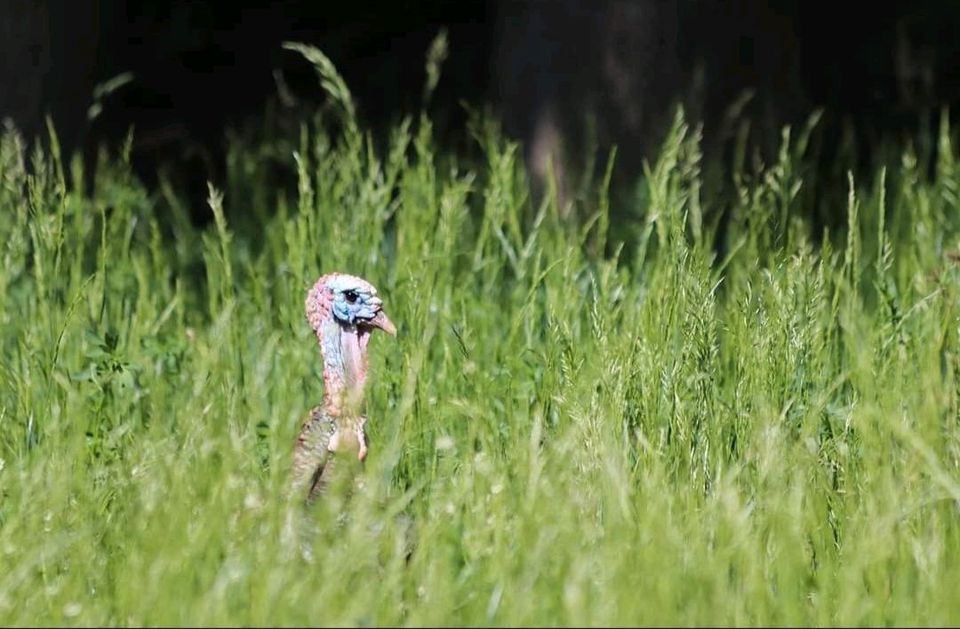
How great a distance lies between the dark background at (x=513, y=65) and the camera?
18.3 feet

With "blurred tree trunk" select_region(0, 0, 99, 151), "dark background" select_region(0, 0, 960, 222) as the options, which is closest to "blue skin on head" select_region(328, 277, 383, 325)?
"dark background" select_region(0, 0, 960, 222)

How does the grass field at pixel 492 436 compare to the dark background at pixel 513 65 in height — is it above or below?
below

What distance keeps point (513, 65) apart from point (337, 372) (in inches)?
103

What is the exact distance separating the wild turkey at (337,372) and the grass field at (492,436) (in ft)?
0.29

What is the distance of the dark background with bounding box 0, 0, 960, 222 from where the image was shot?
18.3 ft

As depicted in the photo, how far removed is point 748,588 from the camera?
2838 mm

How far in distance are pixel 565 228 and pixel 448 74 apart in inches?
115

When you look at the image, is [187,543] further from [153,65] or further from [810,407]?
[153,65]

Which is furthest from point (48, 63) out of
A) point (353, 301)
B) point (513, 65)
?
point (353, 301)

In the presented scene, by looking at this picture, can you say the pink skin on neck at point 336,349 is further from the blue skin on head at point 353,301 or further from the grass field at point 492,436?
the grass field at point 492,436

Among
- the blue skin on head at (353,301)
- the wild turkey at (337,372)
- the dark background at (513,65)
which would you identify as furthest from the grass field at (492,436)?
the dark background at (513,65)

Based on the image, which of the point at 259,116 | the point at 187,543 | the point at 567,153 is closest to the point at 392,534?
the point at 187,543

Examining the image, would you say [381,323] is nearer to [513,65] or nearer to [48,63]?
[513,65]

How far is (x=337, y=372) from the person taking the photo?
3338 mm
